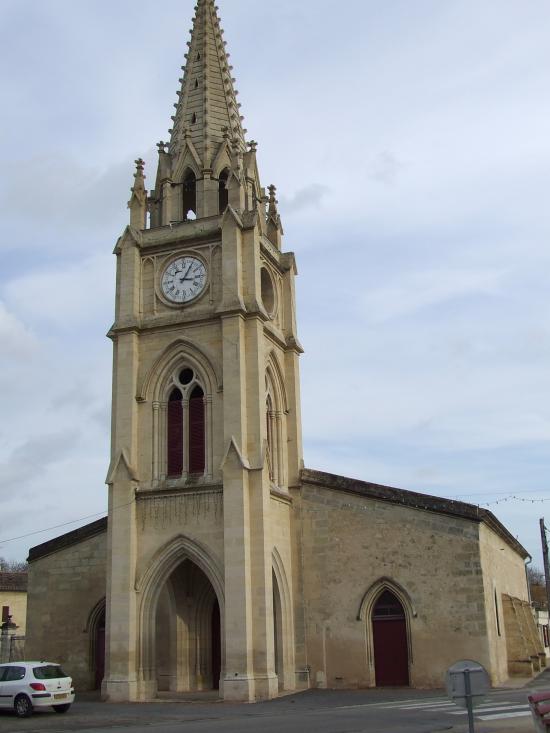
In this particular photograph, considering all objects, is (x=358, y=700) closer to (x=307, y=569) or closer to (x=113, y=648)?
(x=307, y=569)

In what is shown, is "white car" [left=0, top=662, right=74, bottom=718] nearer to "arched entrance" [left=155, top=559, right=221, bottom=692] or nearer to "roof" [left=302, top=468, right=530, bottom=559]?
"arched entrance" [left=155, top=559, right=221, bottom=692]

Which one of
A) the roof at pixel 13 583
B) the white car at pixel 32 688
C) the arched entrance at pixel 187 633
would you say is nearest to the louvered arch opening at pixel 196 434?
the arched entrance at pixel 187 633

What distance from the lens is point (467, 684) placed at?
1009 cm

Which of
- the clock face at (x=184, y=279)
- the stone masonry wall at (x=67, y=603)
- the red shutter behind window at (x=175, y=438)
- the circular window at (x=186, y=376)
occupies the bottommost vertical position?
the stone masonry wall at (x=67, y=603)

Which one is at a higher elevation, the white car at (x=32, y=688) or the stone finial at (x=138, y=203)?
the stone finial at (x=138, y=203)

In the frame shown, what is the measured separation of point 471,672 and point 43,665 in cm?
1529

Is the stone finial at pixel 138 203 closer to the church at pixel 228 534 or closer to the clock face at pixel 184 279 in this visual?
the church at pixel 228 534

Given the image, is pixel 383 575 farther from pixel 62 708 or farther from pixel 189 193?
pixel 189 193

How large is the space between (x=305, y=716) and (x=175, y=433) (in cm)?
1182

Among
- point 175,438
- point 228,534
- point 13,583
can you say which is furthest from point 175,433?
point 13,583

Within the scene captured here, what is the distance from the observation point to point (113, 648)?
26406 mm

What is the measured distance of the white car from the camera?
69.9 ft

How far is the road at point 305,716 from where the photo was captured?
1634cm

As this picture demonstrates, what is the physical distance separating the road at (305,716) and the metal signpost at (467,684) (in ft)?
17.0
